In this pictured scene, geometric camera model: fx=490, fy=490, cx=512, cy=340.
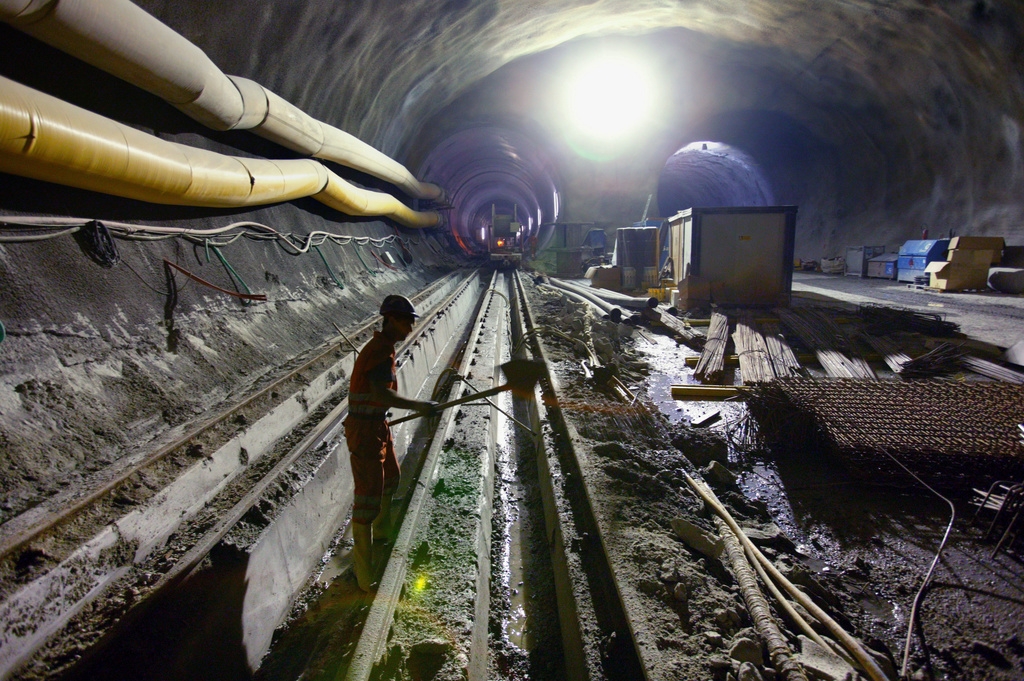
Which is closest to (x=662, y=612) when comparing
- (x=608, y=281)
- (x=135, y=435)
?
(x=135, y=435)

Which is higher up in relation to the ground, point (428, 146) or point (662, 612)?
point (428, 146)

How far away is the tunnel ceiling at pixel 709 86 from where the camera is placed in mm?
8406

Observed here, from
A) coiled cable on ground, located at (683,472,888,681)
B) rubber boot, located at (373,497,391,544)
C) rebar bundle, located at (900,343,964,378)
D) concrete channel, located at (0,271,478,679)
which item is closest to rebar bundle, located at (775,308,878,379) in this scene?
rebar bundle, located at (900,343,964,378)

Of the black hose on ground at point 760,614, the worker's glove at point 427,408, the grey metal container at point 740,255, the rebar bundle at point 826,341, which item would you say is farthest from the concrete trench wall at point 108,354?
the grey metal container at point 740,255

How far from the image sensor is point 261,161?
20.6ft

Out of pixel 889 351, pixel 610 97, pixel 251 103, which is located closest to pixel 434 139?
pixel 610 97

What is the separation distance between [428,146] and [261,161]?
12799 millimetres

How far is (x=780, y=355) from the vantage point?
239 inches

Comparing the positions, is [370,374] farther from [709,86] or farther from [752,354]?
[709,86]

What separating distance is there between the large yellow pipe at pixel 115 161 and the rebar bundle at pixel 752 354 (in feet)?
19.7

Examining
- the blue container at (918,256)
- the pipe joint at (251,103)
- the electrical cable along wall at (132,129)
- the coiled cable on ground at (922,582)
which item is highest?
the pipe joint at (251,103)

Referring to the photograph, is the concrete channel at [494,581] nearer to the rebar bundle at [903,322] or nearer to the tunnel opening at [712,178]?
the rebar bundle at [903,322]

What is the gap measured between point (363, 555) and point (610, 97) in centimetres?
1903

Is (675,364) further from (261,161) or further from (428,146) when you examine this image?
(428,146)
